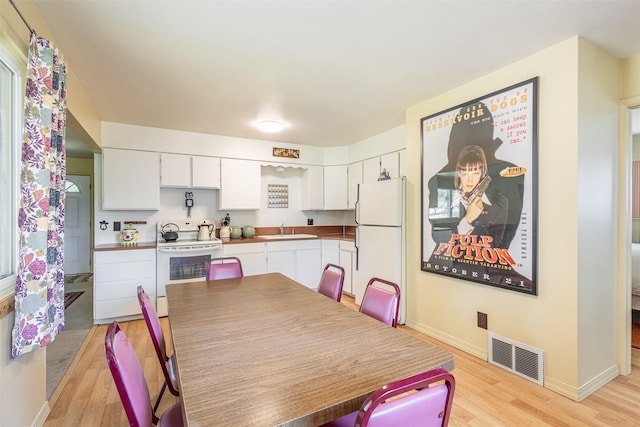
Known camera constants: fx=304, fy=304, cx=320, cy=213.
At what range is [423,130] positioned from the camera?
307cm

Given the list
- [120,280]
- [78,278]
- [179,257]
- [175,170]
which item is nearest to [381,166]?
[175,170]

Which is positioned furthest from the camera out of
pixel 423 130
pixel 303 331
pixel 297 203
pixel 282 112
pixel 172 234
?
pixel 297 203

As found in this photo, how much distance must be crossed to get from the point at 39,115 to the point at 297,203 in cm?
391

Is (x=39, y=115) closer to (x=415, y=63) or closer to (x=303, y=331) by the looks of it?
(x=303, y=331)

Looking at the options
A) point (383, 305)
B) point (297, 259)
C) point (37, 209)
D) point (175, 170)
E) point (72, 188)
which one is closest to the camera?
point (37, 209)

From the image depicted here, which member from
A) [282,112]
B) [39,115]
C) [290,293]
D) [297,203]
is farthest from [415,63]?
[297,203]

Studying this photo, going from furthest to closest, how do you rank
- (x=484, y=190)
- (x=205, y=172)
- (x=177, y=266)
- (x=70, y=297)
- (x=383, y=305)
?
(x=70, y=297) → (x=205, y=172) → (x=177, y=266) → (x=484, y=190) → (x=383, y=305)

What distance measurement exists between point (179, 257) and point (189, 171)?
3.83 ft

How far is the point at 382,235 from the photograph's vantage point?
351 centimetres

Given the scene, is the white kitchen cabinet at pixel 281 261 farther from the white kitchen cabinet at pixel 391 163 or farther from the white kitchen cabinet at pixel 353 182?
the white kitchen cabinet at pixel 391 163

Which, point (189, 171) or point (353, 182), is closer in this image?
point (189, 171)

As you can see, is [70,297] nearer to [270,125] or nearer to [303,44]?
[270,125]

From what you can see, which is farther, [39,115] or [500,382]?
[500,382]

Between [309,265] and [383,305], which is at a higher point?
[383,305]
